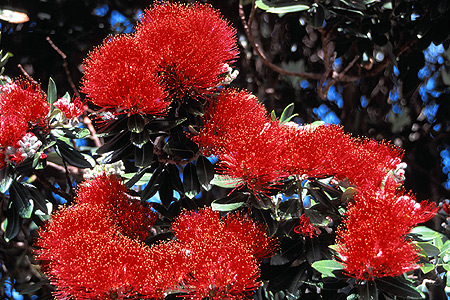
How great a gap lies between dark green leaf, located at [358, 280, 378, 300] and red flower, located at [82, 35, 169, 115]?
0.57 meters

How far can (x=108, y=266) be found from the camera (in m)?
0.89

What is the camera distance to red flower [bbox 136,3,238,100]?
1022mm

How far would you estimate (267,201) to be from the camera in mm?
1041

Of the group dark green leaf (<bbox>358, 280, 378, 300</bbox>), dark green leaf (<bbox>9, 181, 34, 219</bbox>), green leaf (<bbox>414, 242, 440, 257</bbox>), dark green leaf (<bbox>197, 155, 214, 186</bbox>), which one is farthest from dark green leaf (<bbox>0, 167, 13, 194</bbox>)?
green leaf (<bbox>414, 242, 440, 257</bbox>)

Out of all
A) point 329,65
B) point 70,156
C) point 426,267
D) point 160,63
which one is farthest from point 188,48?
point 329,65

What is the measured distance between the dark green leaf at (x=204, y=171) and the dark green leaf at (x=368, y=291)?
0.41m

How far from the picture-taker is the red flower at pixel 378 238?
879 mm

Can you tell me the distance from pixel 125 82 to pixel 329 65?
51.7 inches

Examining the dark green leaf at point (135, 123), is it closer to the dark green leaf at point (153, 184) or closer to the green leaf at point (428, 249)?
the dark green leaf at point (153, 184)

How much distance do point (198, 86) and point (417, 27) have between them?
4.22 ft

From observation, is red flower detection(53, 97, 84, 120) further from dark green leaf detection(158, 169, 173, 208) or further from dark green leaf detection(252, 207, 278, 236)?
dark green leaf detection(252, 207, 278, 236)

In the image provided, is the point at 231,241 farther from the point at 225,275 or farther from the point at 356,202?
the point at 356,202

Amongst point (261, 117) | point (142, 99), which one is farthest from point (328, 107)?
point (142, 99)

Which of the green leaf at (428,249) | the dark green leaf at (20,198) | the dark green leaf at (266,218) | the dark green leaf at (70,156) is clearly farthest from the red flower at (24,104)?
the green leaf at (428,249)
